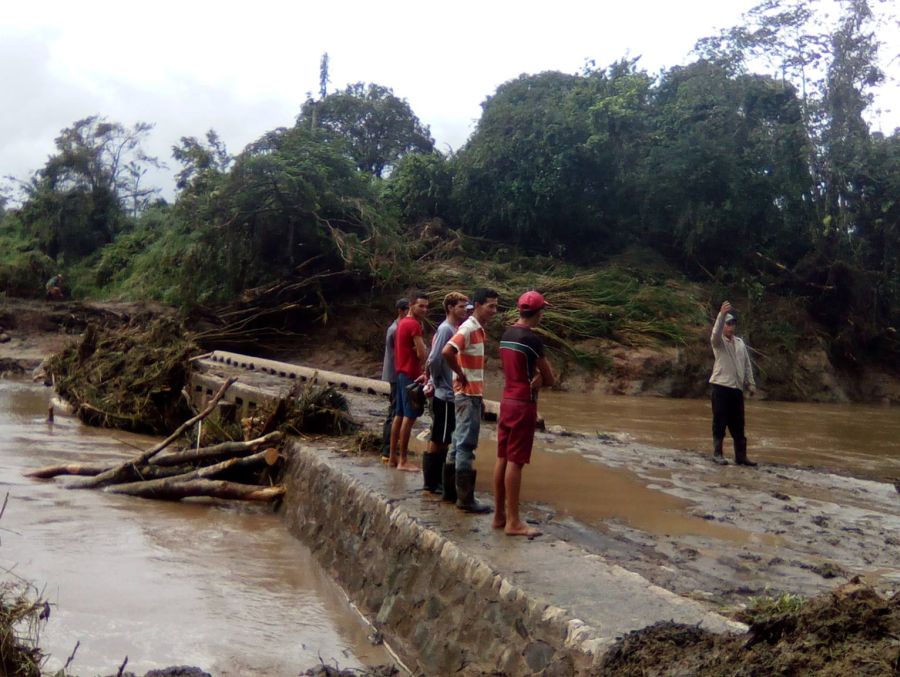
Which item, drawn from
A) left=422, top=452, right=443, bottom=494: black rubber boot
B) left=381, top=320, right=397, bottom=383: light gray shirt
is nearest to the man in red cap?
left=422, top=452, right=443, bottom=494: black rubber boot

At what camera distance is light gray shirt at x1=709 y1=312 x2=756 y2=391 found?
10.4 m

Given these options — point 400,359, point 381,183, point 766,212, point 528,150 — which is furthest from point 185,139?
point 400,359

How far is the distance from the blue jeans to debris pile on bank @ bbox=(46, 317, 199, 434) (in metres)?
8.56

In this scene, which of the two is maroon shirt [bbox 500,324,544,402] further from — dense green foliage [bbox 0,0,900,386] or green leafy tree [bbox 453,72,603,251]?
green leafy tree [bbox 453,72,603,251]

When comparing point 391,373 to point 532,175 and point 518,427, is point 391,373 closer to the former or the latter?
point 518,427

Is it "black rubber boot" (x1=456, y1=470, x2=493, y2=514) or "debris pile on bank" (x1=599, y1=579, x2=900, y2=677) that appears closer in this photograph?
"debris pile on bank" (x1=599, y1=579, x2=900, y2=677)

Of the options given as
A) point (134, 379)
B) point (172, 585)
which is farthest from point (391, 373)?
point (134, 379)

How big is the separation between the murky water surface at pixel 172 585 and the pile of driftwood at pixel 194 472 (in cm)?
15

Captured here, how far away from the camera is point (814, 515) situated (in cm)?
797

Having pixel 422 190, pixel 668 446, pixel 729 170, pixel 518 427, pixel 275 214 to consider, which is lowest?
pixel 668 446

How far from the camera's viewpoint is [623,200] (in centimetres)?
2745

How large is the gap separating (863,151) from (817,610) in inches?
1041

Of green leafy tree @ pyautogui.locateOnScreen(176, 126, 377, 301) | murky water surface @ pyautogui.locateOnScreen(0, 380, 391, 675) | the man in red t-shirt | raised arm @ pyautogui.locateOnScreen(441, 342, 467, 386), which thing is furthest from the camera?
green leafy tree @ pyautogui.locateOnScreen(176, 126, 377, 301)

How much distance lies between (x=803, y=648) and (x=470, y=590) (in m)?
2.13
